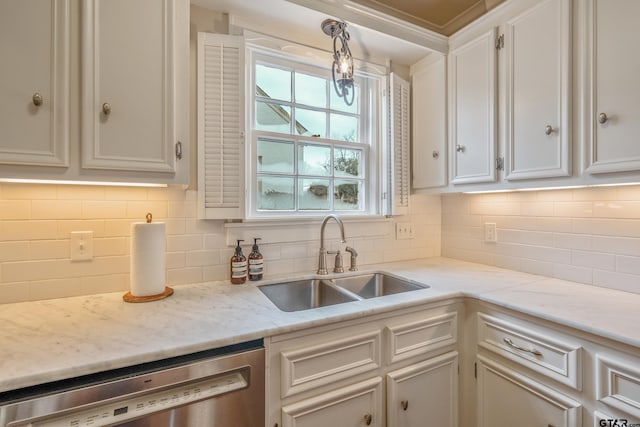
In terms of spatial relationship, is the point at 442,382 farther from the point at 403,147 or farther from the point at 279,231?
the point at 403,147

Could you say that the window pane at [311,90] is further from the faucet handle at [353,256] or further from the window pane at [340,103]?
the faucet handle at [353,256]

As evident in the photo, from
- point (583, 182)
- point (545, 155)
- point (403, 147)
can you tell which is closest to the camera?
point (583, 182)

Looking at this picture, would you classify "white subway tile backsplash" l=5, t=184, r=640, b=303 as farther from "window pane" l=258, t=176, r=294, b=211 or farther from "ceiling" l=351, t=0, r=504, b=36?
"ceiling" l=351, t=0, r=504, b=36

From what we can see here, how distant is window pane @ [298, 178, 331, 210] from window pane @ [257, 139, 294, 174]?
0.13 metres

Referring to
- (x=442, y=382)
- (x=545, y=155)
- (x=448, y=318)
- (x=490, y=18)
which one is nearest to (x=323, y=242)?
(x=448, y=318)

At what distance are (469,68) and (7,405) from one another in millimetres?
2285

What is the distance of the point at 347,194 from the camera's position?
2.04 meters

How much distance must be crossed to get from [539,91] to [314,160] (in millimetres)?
1211

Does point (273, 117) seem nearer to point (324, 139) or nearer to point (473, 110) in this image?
point (324, 139)

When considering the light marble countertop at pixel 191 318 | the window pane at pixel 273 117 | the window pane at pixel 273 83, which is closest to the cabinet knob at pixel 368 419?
the light marble countertop at pixel 191 318

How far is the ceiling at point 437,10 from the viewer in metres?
1.88

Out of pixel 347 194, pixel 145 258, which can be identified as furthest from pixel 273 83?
pixel 145 258

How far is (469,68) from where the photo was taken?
1.70 m

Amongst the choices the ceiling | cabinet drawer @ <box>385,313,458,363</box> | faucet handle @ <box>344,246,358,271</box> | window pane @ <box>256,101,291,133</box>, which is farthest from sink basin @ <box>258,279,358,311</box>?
the ceiling
